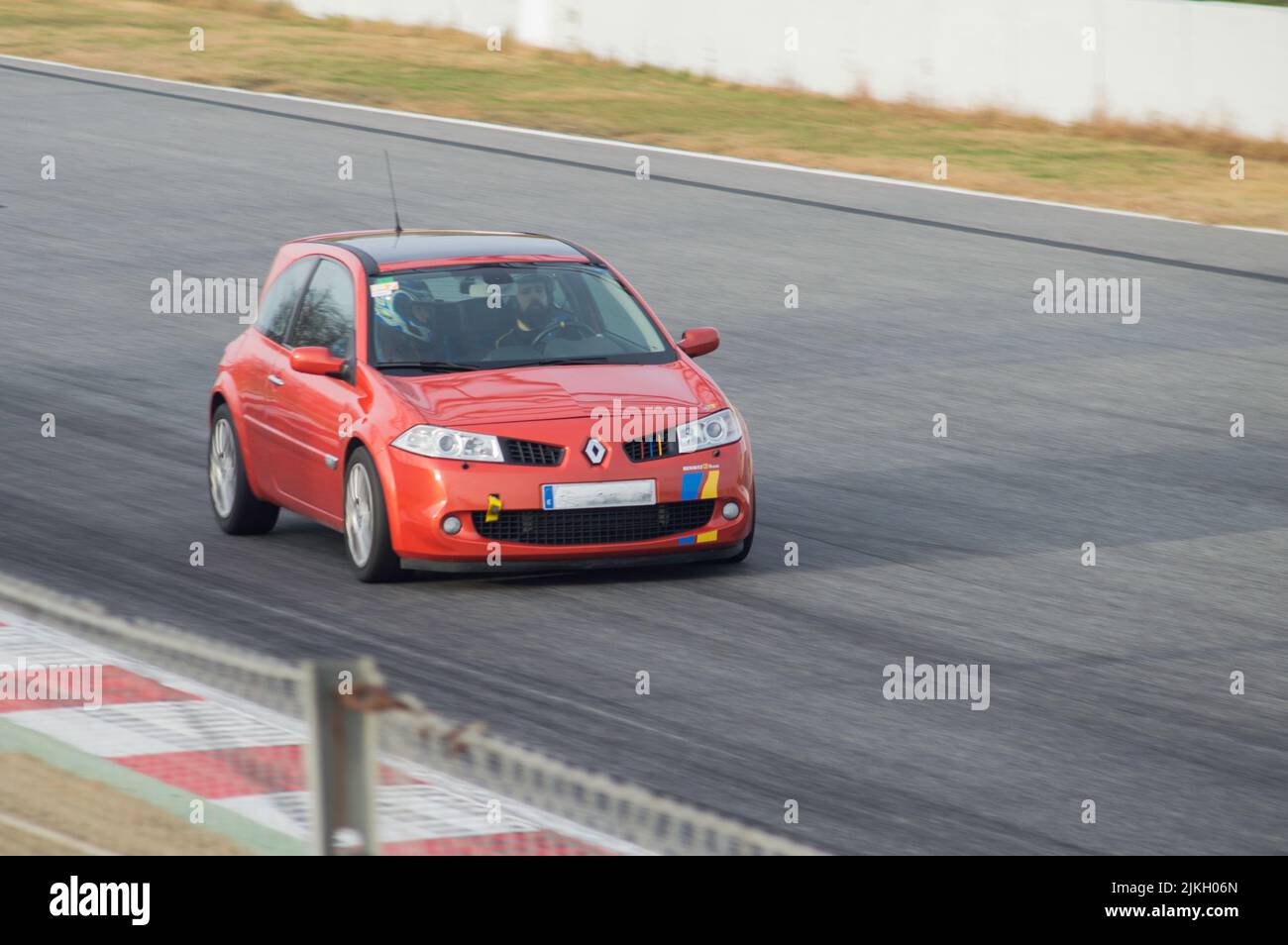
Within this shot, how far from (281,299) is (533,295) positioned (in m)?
1.53

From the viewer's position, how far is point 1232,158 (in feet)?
85.4

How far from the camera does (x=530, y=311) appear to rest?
11320mm

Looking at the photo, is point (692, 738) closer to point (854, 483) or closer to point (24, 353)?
point (854, 483)

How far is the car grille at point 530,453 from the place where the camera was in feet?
34.1

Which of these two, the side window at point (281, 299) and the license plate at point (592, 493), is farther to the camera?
the side window at point (281, 299)

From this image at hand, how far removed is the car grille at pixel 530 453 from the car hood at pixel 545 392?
12cm

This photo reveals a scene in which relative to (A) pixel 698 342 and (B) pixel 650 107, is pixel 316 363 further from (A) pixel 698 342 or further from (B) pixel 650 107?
(B) pixel 650 107

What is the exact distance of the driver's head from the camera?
11.3 m

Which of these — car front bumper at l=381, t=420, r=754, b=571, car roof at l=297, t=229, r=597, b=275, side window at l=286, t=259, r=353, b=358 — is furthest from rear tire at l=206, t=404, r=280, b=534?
car front bumper at l=381, t=420, r=754, b=571

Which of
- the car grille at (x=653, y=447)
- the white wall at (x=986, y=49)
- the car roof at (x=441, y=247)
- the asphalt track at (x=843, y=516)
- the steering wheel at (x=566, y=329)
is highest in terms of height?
the white wall at (x=986, y=49)

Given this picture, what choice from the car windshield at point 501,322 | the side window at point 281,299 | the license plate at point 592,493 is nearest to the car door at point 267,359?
the side window at point 281,299

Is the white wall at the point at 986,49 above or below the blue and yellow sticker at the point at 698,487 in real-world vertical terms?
above

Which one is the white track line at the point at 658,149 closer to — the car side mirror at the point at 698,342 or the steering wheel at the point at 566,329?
the car side mirror at the point at 698,342

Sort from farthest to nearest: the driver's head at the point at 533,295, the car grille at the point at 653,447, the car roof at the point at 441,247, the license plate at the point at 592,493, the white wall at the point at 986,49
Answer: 1. the white wall at the point at 986,49
2. the car roof at the point at 441,247
3. the driver's head at the point at 533,295
4. the car grille at the point at 653,447
5. the license plate at the point at 592,493
